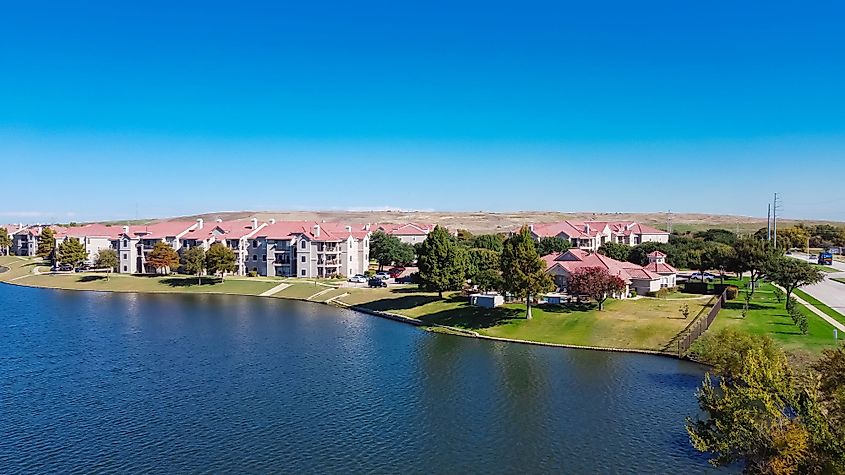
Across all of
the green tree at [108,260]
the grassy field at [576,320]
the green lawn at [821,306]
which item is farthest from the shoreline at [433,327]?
the green lawn at [821,306]

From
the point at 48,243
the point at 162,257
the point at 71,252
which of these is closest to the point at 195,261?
the point at 162,257

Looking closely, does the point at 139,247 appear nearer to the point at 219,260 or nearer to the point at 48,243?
the point at 219,260

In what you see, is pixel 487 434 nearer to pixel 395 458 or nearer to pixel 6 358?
pixel 395 458

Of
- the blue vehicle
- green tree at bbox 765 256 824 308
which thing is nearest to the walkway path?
green tree at bbox 765 256 824 308

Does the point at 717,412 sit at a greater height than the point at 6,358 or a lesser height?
greater

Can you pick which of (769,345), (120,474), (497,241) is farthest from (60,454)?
(497,241)

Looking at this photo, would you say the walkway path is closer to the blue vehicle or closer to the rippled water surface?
the rippled water surface
